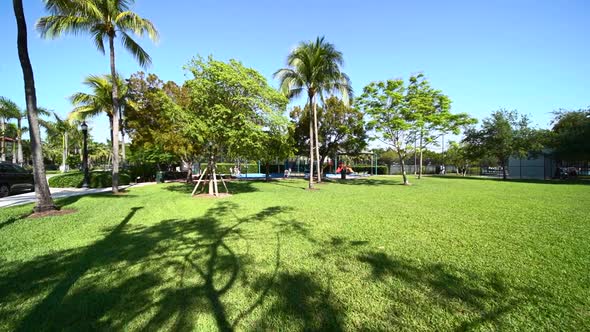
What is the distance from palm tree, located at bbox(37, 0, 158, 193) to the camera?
10430 millimetres

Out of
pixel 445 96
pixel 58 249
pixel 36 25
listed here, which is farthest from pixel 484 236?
pixel 445 96

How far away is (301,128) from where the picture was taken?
27.2 m

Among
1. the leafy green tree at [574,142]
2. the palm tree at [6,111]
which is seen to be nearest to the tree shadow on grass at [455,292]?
the leafy green tree at [574,142]

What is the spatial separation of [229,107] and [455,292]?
10893mm

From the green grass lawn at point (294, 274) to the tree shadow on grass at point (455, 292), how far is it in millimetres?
16

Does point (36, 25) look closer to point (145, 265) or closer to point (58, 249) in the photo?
point (58, 249)

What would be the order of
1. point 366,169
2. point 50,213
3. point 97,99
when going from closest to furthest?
1. point 50,213
2. point 97,99
3. point 366,169

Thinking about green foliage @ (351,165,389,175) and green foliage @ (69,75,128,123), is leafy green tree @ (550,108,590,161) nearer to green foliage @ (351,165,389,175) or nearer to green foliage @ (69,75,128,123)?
green foliage @ (351,165,389,175)

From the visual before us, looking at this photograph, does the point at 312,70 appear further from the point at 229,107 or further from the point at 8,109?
the point at 8,109

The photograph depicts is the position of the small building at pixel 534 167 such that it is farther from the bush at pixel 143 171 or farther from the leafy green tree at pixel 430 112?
the bush at pixel 143 171

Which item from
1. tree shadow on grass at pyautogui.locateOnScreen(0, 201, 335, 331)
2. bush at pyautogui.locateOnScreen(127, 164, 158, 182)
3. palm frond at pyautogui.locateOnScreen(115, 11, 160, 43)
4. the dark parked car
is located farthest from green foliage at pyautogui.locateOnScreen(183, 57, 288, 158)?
bush at pyautogui.locateOnScreen(127, 164, 158, 182)

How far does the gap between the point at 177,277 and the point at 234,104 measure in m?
9.51

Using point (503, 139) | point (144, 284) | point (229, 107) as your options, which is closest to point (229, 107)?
point (229, 107)

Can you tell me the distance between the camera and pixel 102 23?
12.6 m
